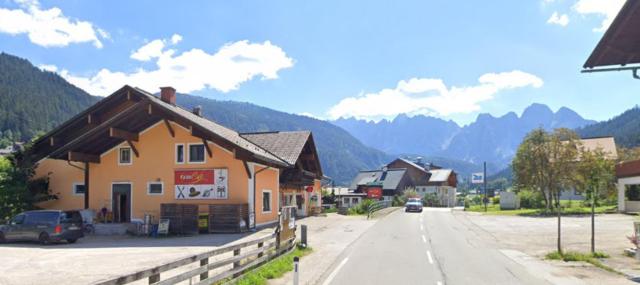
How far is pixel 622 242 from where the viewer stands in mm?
22125

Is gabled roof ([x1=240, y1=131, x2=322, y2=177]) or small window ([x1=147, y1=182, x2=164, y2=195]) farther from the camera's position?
gabled roof ([x1=240, y1=131, x2=322, y2=177])

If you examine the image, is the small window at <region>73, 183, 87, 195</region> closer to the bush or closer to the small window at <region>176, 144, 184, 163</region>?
the small window at <region>176, 144, 184, 163</region>

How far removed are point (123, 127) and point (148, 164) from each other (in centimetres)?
259

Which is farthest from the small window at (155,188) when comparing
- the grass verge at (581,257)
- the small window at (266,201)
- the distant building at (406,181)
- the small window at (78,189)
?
the distant building at (406,181)

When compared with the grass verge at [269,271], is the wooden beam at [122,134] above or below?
above

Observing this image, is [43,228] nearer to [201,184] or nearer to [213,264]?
[201,184]

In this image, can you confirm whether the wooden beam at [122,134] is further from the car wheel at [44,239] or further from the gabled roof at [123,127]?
the car wheel at [44,239]

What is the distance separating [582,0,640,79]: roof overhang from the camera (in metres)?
9.72

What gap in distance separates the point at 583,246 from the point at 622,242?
2.67 meters

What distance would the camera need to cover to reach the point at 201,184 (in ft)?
96.0

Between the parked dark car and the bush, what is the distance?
160 feet

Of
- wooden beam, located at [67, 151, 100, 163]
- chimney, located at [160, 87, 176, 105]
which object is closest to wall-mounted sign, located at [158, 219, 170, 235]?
wooden beam, located at [67, 151, 100, 163]

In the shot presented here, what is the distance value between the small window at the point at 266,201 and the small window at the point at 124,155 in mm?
8080

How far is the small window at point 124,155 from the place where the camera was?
102ft
